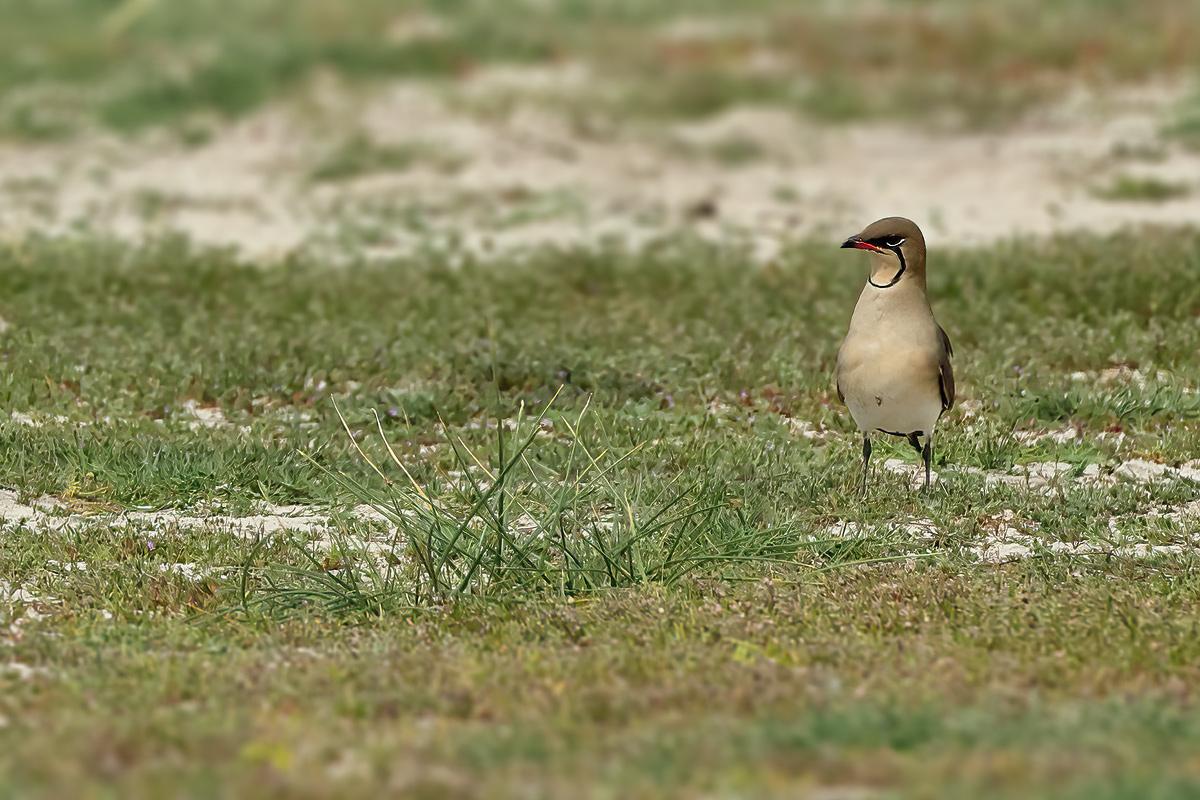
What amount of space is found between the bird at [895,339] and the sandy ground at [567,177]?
8.12 meters

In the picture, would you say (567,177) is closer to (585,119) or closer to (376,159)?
(376,159)

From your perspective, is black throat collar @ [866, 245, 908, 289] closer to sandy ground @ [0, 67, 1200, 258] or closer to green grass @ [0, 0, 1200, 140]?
sandy ground @ [0, 67, 1200, 258]

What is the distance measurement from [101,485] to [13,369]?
2.54 meters

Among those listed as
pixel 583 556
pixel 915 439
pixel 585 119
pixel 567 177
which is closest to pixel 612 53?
pixel 585 119

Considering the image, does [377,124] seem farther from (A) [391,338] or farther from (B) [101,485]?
(B) [101,485]

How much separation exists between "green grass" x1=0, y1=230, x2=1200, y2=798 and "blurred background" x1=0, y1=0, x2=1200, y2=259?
4.33 metres

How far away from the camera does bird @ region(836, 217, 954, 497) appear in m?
8.07

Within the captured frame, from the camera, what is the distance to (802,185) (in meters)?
20.0

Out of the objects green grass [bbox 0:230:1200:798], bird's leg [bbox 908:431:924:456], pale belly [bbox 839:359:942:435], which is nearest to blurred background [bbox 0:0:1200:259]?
green grass [bbox 0:230:1200:798]

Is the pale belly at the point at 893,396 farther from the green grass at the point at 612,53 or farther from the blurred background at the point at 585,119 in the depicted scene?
the green grass at the point at 612,53

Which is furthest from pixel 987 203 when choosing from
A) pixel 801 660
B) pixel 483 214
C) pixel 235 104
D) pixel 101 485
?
pixel 801 660

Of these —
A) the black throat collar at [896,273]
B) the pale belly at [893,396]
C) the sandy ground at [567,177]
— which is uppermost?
the black throat collar at [896,273]

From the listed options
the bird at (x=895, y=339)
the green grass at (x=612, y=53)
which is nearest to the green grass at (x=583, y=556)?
the bird at (x=895, y=339)

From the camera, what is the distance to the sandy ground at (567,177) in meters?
17.6
